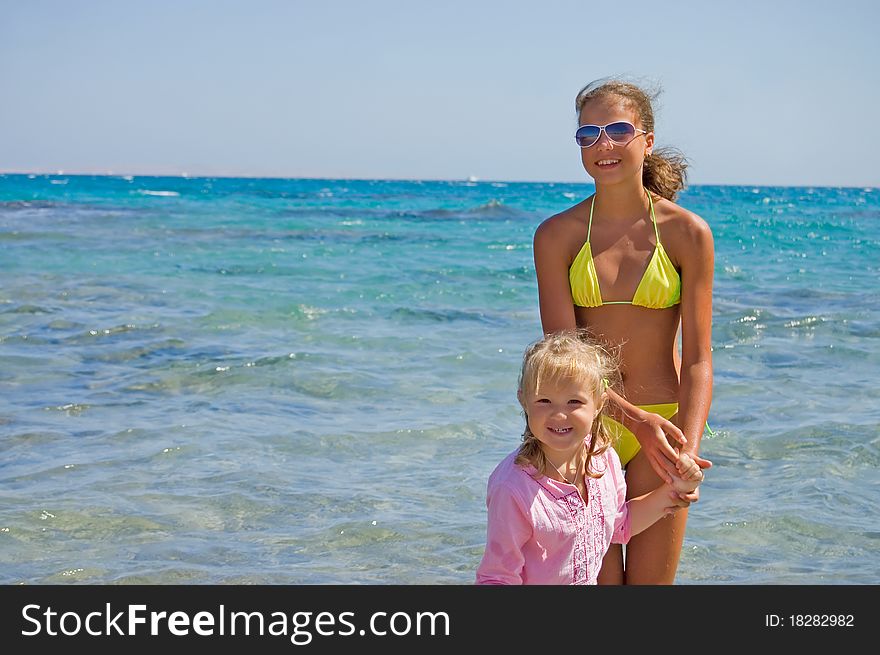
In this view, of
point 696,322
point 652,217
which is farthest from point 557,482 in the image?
point 652,217

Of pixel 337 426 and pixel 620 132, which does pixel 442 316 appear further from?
pixel 620 132

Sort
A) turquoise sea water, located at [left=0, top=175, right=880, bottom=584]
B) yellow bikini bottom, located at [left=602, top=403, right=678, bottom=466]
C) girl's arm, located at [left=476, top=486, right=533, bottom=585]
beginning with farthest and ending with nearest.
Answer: turquoise sea water, located at [left=0, top=175, right=880, bottom=584], yellow bikini bottom, located at [left=602, top=403, right=678, bottom=466], girl's arm, located at [left=476, top=486, right=533, bottom=585]

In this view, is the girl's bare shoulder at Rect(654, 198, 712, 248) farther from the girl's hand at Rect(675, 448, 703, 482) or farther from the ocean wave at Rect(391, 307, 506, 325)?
the ocean wave at Rect(391, 307, 506, 325)

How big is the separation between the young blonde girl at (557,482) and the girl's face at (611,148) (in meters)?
0.61

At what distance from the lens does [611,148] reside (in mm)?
3516

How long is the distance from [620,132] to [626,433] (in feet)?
3.21

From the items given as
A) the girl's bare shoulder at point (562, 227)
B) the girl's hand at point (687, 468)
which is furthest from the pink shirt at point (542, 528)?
the girl's bare shoulder at point (562, 227)

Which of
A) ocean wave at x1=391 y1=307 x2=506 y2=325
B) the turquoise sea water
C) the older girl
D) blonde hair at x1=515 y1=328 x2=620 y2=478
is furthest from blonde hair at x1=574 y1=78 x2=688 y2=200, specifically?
ocean wave at x1=391 y1=307 x2=506 y2=325

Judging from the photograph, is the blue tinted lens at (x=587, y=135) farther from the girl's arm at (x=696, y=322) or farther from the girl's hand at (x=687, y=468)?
the girl's hand at (x=687, y=468)

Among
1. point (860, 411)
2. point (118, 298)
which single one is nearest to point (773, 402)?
point (860, 411)

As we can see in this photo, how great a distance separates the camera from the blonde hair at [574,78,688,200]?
11.7 feet

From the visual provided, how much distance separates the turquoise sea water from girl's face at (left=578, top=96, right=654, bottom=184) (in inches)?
93.2

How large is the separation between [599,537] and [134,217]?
30.0 metres

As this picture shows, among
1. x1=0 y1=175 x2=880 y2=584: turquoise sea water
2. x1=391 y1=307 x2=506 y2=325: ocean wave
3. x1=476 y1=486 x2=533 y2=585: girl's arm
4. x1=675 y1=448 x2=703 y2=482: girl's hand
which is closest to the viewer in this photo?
x1=476 y1=486 x2=533 y2=585: girl's arm
